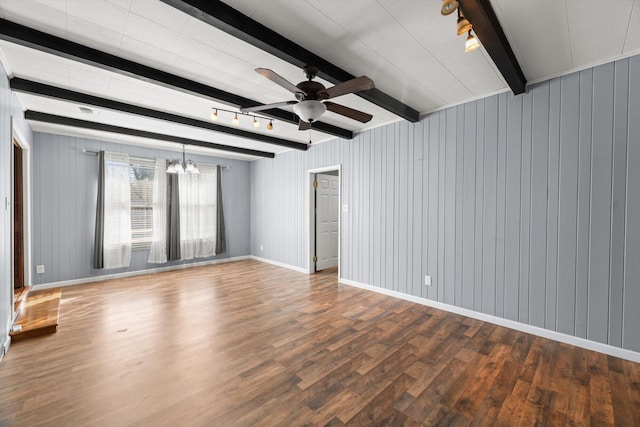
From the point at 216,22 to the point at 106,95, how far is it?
232cm

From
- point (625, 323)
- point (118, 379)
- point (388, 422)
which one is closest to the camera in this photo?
point (388, 422)

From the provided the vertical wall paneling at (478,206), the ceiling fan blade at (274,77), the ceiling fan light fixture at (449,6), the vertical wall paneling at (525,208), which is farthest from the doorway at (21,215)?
the vertical wall paneling at (525,208)

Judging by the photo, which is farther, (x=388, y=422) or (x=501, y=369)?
(x=501, y=369)

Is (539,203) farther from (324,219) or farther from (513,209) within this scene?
(324,219)

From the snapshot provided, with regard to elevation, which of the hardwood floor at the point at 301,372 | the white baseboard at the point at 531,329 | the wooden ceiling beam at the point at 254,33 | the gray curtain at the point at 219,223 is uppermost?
the wooden ceiling beam at the point at 254,33

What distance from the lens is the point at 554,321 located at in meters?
2.79

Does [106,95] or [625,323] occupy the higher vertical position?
[106,95]

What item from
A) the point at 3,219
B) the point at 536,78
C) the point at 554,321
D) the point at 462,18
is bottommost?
the point at 554,321

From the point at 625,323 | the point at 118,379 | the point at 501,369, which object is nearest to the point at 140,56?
the point at 118,379

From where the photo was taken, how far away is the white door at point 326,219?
5816mm

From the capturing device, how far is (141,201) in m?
5.46

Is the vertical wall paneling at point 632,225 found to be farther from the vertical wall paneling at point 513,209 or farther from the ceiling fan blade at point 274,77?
the ceiling fan blade at point 274,77

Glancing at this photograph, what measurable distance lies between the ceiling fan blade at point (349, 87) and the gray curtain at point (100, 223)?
4.82m

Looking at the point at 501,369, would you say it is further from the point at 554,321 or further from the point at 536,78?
the point at 536,78
